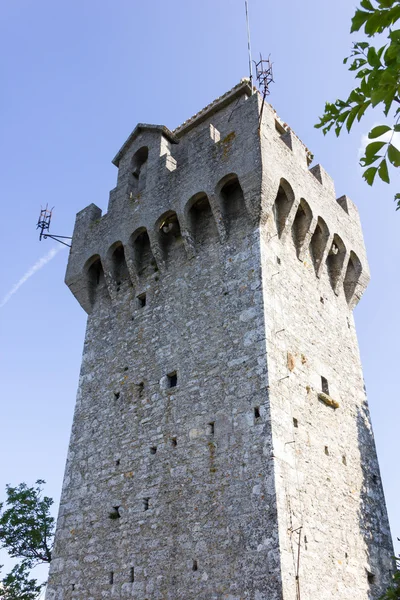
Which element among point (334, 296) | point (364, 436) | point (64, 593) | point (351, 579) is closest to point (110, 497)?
point (64, 593)

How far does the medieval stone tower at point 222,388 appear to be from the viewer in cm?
830

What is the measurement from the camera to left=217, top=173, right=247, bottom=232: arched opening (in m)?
10.9

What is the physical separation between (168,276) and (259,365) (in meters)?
3.45

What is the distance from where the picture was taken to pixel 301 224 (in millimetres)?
11867

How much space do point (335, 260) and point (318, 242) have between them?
92 centimetres

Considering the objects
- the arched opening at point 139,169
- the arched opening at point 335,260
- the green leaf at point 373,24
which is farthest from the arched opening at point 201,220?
the green leaf at point 373,24

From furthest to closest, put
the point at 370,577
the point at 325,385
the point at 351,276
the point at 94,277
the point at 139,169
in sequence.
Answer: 1. the point at 139,169
2. the point at 94,277
3. the point at 351,276
4. the point at 325,385
5. the point at 370,577

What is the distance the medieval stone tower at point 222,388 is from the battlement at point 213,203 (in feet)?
0.15

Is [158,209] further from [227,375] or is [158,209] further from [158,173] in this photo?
[227,375]

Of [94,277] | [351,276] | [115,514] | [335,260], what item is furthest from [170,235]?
[115,514]

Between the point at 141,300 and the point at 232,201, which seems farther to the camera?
the point at 141,300

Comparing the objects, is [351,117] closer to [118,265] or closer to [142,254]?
[142,254]

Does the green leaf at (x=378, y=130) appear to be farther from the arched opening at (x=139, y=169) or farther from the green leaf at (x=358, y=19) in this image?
the arched opening at (x=139, y=169)

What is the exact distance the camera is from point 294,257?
11469mm
